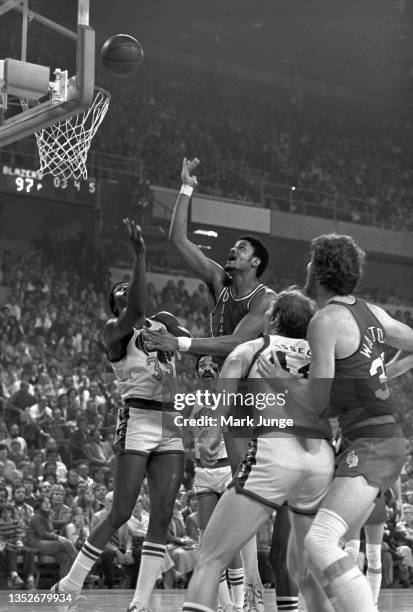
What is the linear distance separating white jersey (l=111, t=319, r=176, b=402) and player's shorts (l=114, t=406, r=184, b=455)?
130 mm

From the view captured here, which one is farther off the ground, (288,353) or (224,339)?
(224,339)

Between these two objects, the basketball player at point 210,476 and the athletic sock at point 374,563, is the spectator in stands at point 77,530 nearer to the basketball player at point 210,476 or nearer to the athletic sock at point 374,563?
the athletic sock at point 374,563

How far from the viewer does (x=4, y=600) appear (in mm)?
8656

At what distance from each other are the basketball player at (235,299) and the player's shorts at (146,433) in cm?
48

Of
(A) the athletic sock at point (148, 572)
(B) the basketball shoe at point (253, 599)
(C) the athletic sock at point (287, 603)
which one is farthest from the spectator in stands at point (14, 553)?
(C) the athletic sock at point (287, 603)

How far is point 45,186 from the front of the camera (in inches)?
1001

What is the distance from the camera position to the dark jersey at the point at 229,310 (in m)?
6.77

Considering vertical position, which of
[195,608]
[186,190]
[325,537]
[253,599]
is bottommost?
[253,599]

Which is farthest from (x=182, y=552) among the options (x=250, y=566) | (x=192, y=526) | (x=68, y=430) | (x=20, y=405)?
(x=250, y=566)

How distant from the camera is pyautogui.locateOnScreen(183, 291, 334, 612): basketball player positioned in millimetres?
4367

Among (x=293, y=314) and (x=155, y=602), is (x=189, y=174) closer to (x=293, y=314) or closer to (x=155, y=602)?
(x=293, y=314)

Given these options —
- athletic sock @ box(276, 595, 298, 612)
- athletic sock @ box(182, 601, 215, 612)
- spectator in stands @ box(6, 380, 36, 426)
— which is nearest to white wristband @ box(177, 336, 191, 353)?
athletic sock @ box(276, 595, 298, 612)

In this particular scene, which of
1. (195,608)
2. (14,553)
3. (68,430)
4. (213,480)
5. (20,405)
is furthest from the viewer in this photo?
(20,405)

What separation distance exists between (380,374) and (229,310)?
2234mm
